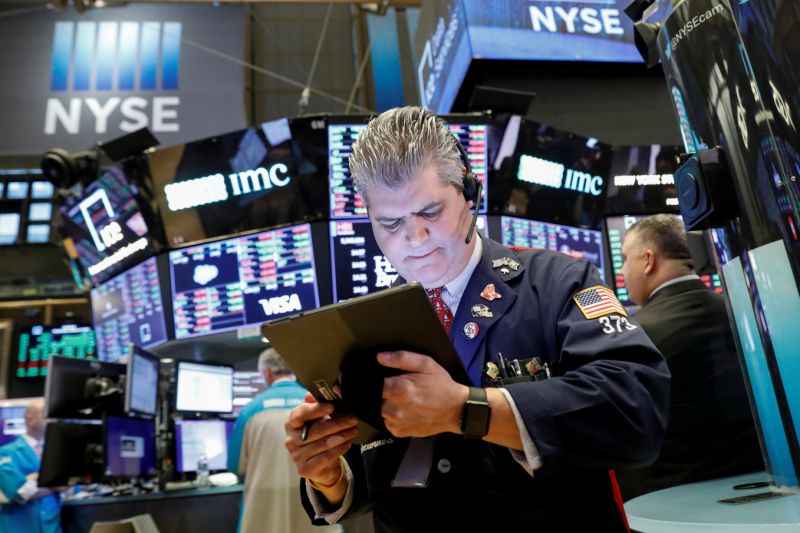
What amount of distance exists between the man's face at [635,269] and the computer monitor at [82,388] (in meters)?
3.67

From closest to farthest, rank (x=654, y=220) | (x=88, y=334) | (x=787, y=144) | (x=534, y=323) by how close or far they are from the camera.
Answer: (x=534, y=323), (x=787, y=144), (x=654, y=220), (x=88, y=334)

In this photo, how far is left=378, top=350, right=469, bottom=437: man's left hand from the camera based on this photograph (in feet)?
3.49

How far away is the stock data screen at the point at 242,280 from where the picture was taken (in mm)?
4711

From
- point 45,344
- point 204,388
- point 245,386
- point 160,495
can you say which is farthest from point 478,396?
point 45,344

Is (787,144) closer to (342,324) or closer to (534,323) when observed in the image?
(534,323)

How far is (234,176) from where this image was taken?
189 inches

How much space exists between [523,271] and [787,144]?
775 mm

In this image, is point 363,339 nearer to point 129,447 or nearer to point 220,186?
point 220,186

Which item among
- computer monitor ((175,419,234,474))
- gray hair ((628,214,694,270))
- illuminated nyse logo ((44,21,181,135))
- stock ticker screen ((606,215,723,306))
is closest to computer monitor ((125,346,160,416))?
computer monitor ((175,419,234,474))

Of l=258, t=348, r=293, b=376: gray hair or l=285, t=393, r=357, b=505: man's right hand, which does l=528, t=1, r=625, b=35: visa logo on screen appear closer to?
l=258, t=348, r=293, b=376: gray hair

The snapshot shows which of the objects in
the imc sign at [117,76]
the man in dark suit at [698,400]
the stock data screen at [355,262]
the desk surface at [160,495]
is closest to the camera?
the man in dark suit at [698,400]

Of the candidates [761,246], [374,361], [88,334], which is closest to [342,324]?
[374,361]

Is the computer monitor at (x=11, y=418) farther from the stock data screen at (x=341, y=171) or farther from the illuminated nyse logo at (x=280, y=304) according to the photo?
the stock data screen at (x=341, y=171)

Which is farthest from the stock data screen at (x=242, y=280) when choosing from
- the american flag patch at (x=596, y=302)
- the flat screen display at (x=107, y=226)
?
the american flag patch at (x=596, y=302)
